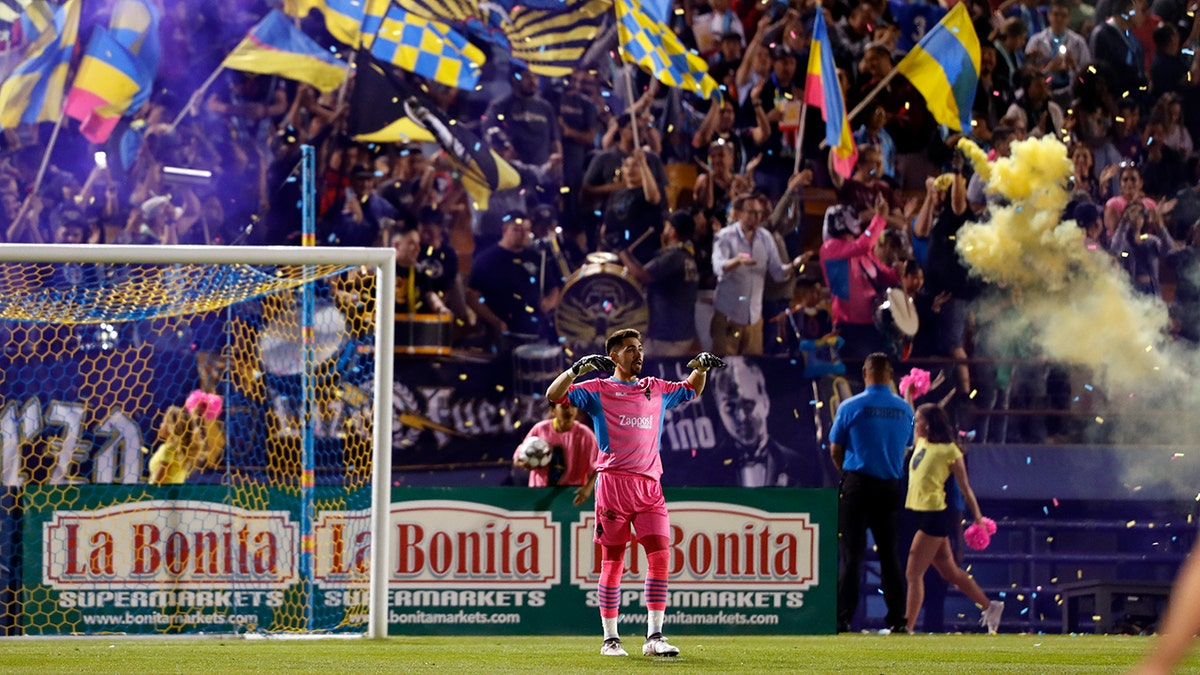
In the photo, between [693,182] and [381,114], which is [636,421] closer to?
[693,182]

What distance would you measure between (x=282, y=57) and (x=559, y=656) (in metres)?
8.38

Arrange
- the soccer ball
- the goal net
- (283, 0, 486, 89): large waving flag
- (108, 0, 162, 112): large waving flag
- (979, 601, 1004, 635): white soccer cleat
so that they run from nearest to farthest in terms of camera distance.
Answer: the goal net, the soccer ball, (979, 601, 1004, 635): white soccer cleat, (108, 0, 162, 112): large waving flag, (283, 0, 486, 89): large waving flag

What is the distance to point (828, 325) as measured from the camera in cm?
1352

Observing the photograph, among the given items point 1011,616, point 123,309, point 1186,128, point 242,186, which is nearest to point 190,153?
point 242,186

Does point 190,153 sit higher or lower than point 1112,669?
higher

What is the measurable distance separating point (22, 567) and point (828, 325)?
7.24 meters

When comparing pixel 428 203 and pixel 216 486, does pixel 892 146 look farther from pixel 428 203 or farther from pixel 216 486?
pixel 216 486

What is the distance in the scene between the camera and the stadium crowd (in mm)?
13438

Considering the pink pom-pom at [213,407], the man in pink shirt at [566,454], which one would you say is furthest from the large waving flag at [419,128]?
the man in pink shirt at [566,454]

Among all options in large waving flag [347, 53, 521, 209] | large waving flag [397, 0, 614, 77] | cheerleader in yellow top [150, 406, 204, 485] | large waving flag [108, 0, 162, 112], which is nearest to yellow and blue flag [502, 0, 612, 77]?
large waving flag [397, 0, 614, 77]

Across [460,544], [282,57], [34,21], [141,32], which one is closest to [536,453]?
[460,544]

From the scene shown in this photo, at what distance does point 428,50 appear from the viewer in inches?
555

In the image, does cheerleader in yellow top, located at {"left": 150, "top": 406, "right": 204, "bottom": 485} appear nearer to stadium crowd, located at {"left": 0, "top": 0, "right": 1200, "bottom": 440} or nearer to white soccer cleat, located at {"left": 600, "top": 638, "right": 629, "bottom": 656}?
stadium crowd, located at {"left": 0, "top": 0, "right": 1200, "bottom": 440}

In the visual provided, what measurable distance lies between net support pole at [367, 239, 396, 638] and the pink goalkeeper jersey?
5.52ft
